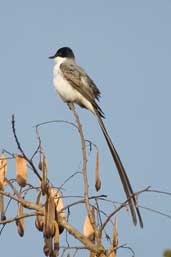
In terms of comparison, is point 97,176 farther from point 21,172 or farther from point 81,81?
point 81,81

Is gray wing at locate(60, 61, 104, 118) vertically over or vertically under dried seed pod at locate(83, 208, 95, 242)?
over

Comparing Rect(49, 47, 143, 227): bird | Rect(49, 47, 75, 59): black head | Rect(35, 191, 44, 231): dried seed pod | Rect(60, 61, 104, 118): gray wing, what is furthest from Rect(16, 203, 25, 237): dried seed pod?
Rect(49, 47, 75, 59): black head

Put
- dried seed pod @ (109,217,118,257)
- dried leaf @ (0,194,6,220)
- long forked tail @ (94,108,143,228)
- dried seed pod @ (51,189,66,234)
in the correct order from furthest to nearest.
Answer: long forked tail @ (94,108,143,228)
dried leaf @ (0,194,6,220)
dried seed pod @ (51,189,66,234)
dried seed pod @ (109,217,118,257)

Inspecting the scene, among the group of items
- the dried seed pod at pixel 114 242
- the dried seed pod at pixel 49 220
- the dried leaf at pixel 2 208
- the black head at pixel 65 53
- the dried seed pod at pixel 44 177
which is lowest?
the dried seed pod at pixel 114 242

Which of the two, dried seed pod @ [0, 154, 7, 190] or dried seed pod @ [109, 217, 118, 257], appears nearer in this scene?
dried seed pod @ [109, 217, 118, 257]

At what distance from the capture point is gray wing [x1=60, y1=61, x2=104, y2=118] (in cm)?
579

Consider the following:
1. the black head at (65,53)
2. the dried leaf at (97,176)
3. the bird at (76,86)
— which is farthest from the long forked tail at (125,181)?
the black head at (65,53)

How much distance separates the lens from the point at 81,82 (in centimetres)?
589

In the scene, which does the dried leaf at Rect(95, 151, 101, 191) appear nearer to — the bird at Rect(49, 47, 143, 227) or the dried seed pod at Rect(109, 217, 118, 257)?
the dried seed pod at Rect(109, 217, 118, 257)

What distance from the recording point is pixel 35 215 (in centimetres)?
254

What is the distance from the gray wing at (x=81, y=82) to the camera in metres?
5.79

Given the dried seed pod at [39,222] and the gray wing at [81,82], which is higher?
the gray wing at [81,82]

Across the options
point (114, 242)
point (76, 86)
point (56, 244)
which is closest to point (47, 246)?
point (56, 244)

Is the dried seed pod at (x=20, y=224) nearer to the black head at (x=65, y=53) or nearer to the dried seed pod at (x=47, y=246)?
the dried seed pod at (x=47, y=246)
